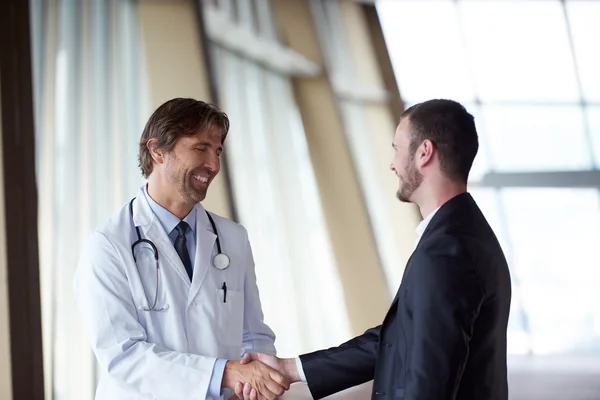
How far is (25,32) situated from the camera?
3.41 meters

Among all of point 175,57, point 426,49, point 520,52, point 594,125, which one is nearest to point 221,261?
point 175,57

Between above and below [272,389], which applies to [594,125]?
above

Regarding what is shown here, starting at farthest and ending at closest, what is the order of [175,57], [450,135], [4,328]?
1. [175,57]
2. [4,328]
3. [450,135]

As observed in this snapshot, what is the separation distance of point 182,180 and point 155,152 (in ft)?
0.46

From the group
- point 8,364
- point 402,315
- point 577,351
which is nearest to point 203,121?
point 402,315

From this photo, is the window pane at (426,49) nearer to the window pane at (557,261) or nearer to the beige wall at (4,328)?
the window pane at (557,261)

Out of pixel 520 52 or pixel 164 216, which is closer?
pixel 164 216

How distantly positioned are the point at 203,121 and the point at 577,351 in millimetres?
3966

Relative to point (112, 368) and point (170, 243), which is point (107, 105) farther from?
point (112, 368)

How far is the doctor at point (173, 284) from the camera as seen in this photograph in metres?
1.93

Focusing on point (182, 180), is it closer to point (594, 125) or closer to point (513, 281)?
point (513, 281)

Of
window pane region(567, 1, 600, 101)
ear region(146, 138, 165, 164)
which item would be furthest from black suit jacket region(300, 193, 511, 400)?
window pane region(567, 1, 600, 101)

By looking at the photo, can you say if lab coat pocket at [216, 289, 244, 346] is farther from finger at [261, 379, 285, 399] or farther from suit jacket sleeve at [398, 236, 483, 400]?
suit jacket sleeve at [398, 236, 483, 400]

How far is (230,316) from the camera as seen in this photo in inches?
83.5
